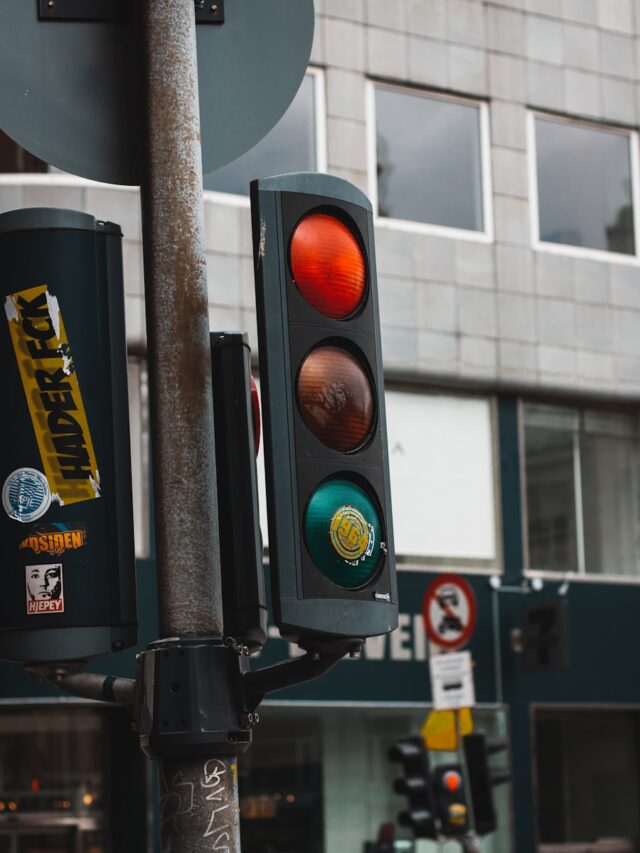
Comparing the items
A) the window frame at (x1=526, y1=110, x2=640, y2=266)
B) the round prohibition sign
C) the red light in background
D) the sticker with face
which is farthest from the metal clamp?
the window frame at (x1=526, y1=110, x2=640, y2=266)

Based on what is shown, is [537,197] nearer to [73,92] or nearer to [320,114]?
[320,114]

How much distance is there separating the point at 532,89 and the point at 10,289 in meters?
18.0

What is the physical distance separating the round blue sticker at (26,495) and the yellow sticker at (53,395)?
0.02 m

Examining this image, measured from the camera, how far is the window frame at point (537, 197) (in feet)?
68.2

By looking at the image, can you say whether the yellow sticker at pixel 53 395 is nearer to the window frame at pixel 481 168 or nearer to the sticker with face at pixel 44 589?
the sticker with face at pixel 44 589

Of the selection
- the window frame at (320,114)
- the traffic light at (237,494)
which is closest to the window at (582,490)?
the window frame at (320,114)

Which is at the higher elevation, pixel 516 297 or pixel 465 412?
pixel 516 297

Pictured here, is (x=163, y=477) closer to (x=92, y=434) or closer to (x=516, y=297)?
(x=92, y=434)

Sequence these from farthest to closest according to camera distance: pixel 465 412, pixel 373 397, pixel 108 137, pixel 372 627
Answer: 1. pixel 465 412
2. pixel 108 137
3. pixel 373 397
4. pixel 372 627

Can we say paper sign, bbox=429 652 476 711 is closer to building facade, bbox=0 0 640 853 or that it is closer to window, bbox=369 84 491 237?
building facade, bbox=0 0 640 853

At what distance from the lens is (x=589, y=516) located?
2078 centimetres

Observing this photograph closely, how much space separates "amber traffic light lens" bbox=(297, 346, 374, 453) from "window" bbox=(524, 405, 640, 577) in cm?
1680

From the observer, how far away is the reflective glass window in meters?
19.8

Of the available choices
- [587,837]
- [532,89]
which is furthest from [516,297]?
[587,837]
